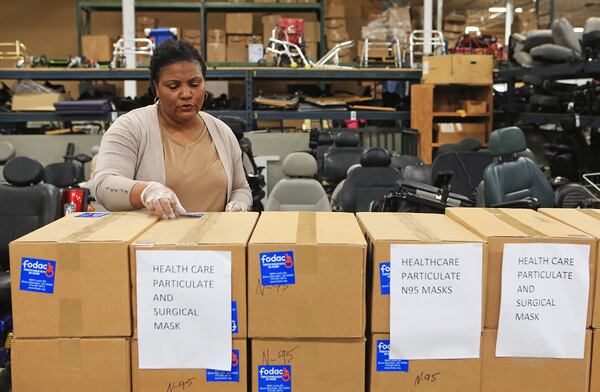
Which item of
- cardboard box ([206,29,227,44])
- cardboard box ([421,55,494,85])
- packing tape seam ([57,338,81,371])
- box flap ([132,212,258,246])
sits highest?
cardboard box ([206,29,227,44])

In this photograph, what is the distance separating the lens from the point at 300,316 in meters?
1.29

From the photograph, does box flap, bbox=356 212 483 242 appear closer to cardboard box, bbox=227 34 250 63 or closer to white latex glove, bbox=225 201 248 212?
white latex glove, bbox=225 201 248 212

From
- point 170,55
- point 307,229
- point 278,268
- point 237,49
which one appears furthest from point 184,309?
point 237,49

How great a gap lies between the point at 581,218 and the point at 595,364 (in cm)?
37

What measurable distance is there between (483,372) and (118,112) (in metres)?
6.42

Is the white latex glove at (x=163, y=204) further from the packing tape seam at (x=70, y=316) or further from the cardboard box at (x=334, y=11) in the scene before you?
the cardboard box at (x=334, y=11)

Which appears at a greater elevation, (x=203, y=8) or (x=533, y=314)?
(x=203, y=8)

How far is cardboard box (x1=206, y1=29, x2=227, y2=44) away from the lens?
32.9 ft

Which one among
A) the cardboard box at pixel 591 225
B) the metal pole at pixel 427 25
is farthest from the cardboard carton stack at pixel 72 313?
the metal pole at pixel 427 25

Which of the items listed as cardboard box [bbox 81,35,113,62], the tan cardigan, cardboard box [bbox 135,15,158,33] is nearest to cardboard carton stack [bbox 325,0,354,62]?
cardboard box [bbox 135,15,158,33]

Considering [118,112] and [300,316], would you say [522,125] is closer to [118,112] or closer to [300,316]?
[118,112]

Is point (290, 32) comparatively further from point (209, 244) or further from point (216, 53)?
point (209, 244)

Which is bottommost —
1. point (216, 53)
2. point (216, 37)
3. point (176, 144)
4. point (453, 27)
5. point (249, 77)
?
point (176, 144)

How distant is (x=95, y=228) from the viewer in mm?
1419
